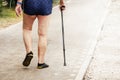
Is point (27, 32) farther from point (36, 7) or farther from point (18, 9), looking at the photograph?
point (18, 9)

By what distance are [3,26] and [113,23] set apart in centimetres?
443

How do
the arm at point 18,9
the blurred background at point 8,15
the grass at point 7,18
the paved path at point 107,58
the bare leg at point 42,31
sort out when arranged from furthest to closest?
1. the blurred background at point 8,15
2. the grass at point 7,18
3. the paved path at point 107,58
4. the bare leg at point 42,31
5. the arm at point 18,9

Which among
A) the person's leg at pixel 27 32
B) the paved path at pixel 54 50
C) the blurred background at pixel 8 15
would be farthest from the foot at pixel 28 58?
the blurred background at pixel 8 15

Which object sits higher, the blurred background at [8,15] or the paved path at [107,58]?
the paved path at [107,58]

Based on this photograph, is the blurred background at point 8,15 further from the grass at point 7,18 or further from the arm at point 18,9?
the arm at point 18,9

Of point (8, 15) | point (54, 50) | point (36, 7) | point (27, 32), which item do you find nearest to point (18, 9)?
point (36, 7)

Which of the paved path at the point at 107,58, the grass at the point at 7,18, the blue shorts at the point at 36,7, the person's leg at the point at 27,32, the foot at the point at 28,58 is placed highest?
the blue shorts at the point at 36,7

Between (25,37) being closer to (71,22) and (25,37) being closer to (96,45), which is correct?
(96,45)

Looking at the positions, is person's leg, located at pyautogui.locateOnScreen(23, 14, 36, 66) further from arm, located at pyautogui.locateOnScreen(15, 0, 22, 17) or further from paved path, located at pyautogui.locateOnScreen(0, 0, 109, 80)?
arm, located at pyautogui.locateOnScreen(15, 0, 22, 17)

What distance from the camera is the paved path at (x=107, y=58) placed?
830 cm

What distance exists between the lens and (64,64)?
28.6ft

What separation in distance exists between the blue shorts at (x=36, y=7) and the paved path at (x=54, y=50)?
1101 millimetres

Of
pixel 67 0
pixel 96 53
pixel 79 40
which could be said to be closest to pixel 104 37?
pixel 79 40

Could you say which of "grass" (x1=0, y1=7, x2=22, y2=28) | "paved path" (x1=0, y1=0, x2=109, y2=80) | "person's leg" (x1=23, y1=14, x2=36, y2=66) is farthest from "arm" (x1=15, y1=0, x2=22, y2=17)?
"grass" (x1=0, y1=7, x2=22, y2=28)
